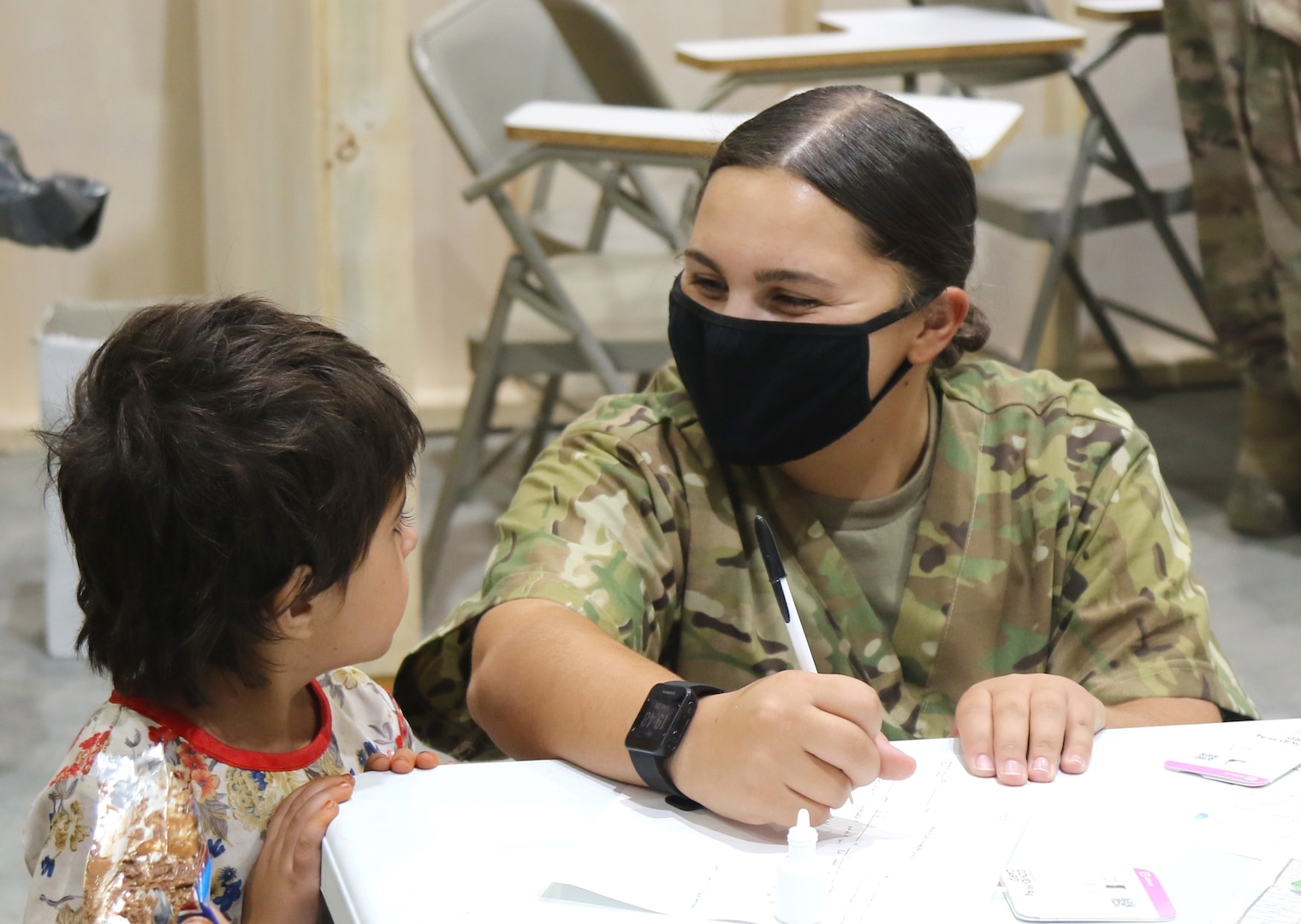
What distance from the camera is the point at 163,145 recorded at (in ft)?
12.3

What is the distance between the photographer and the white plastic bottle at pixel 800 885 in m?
0.74

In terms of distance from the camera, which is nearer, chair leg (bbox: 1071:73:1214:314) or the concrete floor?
the concrete floor

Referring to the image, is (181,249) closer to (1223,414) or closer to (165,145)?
(165,145)

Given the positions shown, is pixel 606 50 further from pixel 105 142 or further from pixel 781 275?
pixel 781 275

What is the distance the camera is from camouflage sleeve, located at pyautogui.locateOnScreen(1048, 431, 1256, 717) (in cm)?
117

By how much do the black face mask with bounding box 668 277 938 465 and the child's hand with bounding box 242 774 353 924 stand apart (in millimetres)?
496

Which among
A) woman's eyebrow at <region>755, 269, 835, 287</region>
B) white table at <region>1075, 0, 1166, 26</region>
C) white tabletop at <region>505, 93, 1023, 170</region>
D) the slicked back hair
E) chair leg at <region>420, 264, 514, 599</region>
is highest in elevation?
the slicked back hair

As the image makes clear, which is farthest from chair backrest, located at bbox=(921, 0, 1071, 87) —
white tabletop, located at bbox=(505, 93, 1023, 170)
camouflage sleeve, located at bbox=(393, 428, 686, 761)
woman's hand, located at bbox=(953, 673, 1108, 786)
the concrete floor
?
woman's hand, located at bbox=(953, 673, 1108, 786)

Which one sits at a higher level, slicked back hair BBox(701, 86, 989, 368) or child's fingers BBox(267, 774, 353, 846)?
slicked back hair BBox(701, 86, 989, 368)

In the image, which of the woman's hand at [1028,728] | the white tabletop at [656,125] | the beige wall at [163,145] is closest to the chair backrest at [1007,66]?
the beige wall at [163,145]

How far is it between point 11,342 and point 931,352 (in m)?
3.14

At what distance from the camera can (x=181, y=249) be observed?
383 cm

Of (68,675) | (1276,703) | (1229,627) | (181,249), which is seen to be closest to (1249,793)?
(1276,703)

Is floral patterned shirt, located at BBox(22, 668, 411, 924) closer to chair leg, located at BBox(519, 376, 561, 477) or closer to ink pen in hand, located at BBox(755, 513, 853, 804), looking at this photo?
ink pen in hand, located at BBox(755, 513, 853, 804)
